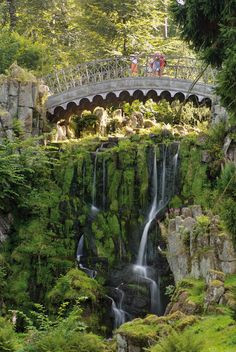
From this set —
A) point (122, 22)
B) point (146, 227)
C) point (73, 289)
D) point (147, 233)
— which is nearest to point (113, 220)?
point (146, 227)

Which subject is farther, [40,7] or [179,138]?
[40,7]

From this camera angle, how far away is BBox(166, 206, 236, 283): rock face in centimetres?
1453

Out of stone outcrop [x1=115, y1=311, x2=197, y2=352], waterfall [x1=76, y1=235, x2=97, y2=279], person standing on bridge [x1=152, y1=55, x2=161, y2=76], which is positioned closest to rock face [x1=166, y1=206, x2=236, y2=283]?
stone outcrop [x1=115, y1=311, x2=197, y2=352]

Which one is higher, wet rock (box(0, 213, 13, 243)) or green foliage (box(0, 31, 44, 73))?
green foliage (box(0, 31, 44, 73))

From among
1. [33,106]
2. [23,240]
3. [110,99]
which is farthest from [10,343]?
[110,99]

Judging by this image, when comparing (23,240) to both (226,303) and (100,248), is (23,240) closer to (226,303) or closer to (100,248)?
(100,248)

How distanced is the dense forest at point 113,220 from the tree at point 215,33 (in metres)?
0.03

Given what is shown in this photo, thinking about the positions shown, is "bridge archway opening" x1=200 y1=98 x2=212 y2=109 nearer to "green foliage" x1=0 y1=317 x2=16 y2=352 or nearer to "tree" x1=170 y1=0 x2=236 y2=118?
"tree" x1=170 y1=0 x2=236 y2=118

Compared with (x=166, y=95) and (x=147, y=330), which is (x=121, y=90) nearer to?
(x=166, y=95)

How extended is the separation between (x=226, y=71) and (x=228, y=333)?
4785 mm

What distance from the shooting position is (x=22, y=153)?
21.8m

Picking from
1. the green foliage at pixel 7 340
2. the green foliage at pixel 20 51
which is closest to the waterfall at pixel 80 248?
the green foliage at pixel 7 340

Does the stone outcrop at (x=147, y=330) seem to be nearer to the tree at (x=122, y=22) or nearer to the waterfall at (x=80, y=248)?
the waterfall at (x=80, y=248)

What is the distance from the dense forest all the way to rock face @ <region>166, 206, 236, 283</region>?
32 millimetres
